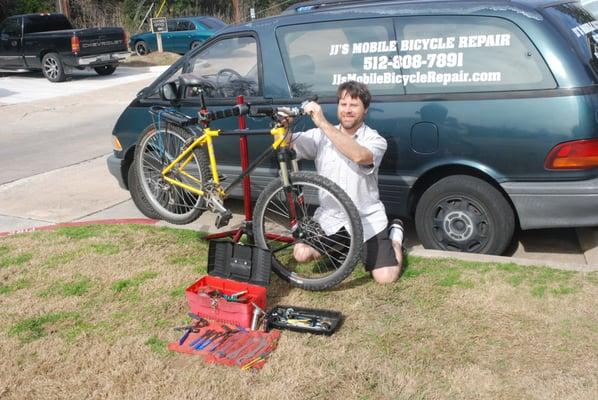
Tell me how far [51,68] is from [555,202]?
16.2 metres

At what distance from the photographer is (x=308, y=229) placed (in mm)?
4348

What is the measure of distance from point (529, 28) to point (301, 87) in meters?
1.69

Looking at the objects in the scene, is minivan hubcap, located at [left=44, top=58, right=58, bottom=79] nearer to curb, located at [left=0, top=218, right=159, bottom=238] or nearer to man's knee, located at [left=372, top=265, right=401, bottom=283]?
curb, located at [left=0, top=218, right=159, bottom=238]

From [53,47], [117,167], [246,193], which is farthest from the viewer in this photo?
[53,47]

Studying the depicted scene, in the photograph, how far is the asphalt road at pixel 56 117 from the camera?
29.8 ft

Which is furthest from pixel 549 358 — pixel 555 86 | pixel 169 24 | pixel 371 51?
pixel 169 24

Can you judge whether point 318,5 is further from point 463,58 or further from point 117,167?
point 117,167

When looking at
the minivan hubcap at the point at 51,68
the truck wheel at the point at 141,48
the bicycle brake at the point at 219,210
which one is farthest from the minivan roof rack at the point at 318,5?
the truck wheel at the point at 141,48

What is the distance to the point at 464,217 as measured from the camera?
182 inches

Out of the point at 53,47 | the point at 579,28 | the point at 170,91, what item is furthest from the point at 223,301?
the point at 53,47

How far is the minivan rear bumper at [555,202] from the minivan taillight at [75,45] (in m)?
14.9

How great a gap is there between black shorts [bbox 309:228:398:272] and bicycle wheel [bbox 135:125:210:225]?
96 cm

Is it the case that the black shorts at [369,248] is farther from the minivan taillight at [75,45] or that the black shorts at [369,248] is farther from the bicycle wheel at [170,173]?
the minivan taillight at [75,45]

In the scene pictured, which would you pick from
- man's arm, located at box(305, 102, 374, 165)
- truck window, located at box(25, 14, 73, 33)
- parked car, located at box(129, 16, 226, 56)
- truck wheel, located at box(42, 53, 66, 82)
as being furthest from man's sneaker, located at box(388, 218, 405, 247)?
parked car, located at box(129, 16, 226, 56)
